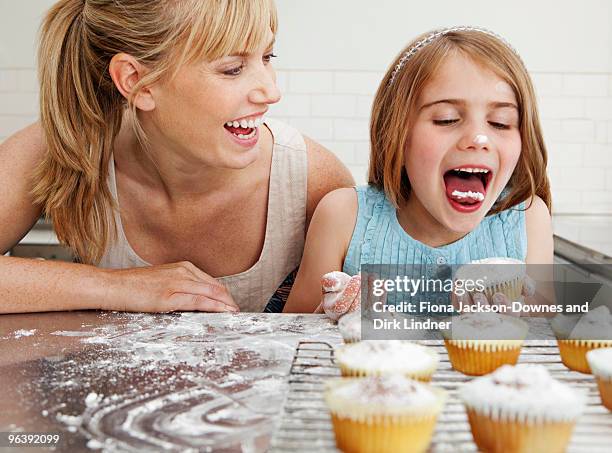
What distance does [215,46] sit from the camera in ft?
5.24

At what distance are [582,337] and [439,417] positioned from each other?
0.34 m

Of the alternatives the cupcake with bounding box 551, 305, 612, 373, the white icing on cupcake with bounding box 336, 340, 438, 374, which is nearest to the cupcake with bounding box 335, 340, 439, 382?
the white icing on cupcake with bounding box 336, 340, 438, 374

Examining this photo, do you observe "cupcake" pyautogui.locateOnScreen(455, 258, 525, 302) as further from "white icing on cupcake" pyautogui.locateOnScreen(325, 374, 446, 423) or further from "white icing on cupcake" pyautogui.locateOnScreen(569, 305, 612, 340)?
"white icing on cupcake" pyautogui.locateOnScreen(325, 374, 446, 423)

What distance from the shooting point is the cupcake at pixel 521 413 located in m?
0.85

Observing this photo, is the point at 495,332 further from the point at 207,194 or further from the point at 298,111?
the point at 298,111

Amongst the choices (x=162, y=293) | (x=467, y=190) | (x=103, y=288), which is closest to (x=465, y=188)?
(x=467, y=190)

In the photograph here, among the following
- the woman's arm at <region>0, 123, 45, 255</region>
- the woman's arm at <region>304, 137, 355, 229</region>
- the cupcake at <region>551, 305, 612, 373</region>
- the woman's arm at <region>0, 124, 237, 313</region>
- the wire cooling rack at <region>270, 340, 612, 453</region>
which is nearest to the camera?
the wire cooling rack at <region>270, 340, 612, 453</region>

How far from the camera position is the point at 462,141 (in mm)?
1615

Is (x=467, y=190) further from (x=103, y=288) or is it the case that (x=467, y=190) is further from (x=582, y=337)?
(x=103, y=288)

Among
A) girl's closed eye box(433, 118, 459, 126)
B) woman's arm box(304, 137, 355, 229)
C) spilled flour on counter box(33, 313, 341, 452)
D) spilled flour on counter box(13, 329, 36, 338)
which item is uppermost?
girl's closed eye box(433, 118, 459, 126)

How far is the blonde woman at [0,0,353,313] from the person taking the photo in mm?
1586

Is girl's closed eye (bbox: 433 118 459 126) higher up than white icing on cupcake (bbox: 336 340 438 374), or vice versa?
girl's closed eye (bbox: 433 118 459 126)

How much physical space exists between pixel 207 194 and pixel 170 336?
0.68 m

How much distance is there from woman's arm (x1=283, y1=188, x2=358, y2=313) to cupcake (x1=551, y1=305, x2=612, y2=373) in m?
0.64
